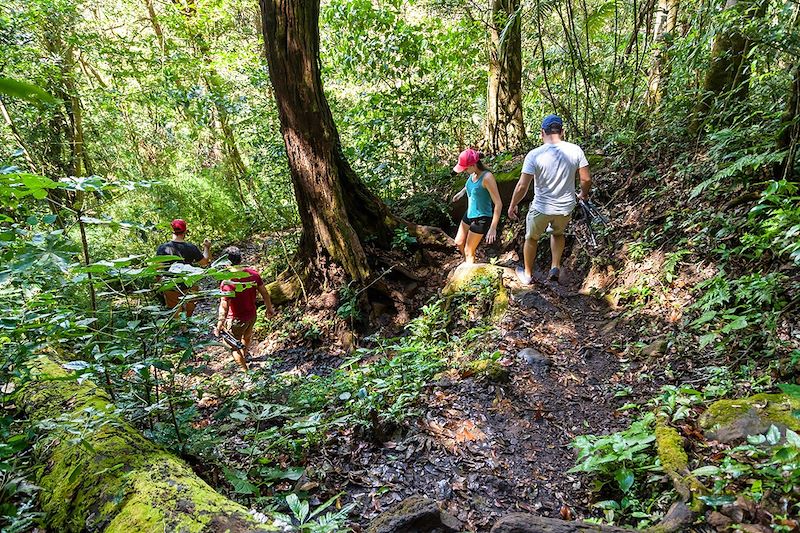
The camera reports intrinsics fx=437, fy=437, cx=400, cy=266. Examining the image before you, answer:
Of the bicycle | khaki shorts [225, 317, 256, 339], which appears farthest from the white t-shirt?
khaki shorts [225, 317, 256, 339]

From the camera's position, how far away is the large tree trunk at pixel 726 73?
5.25m

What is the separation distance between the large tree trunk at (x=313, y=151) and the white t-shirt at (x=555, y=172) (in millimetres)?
2974

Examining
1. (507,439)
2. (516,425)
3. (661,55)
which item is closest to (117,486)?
(507,439)

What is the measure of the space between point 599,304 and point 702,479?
3.07 m

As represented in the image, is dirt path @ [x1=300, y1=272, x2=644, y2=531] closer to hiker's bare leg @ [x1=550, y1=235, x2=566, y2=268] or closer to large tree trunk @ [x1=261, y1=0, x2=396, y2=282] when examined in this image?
hiker's bare leg @ [x1=550, y1=235, x2=566, y2=268]

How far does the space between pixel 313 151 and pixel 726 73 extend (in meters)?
5.68

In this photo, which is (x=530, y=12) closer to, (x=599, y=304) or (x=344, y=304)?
(x=599, y=304)

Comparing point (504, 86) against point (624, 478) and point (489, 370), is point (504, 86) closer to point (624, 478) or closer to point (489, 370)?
point (489, 370)

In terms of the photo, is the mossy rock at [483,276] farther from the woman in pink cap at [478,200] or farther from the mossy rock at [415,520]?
the mossy rock at [415,520]

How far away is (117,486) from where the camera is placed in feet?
7.77

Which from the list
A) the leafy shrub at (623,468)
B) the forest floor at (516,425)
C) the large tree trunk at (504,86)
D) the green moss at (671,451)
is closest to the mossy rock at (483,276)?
the forest floor at (516,425)

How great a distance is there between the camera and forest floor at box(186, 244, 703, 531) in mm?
3098

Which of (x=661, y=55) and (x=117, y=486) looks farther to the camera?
(x=661, y=55)

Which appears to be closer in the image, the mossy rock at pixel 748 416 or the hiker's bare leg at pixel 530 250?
the mossy rock at pixel 748 416
